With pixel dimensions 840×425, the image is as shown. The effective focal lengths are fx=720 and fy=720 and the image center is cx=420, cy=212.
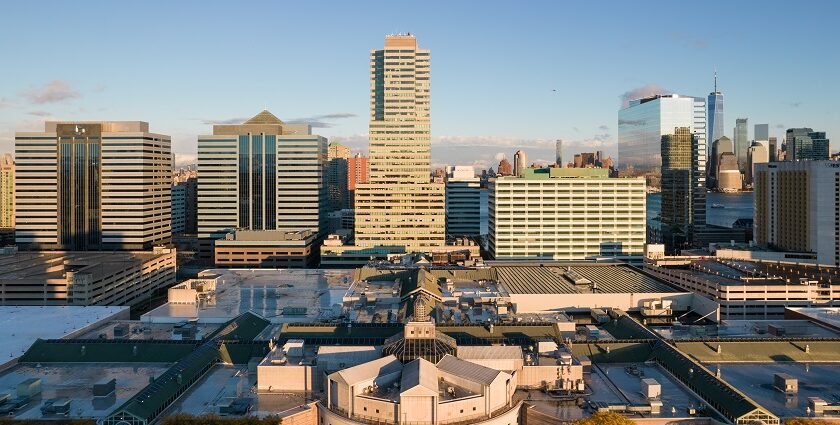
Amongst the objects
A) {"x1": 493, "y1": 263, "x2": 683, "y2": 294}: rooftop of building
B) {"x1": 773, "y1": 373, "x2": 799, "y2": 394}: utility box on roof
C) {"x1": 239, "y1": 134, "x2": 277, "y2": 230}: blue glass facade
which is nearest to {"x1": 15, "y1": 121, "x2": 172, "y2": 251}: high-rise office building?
{"x1": 239, "y1": 134, "x2": 277, "y2": 230}: blue glass facade

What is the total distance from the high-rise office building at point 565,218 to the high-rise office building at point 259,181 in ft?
153

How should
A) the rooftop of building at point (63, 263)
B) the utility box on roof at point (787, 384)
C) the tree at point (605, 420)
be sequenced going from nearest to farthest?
the tree at point (605, 420), the utility box on roof at point (787, 384), the rooftop of building at point (63, 263)

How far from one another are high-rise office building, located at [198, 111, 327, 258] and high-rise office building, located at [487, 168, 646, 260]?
153 ft

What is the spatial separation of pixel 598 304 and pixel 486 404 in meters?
57.0

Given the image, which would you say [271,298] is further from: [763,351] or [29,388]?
[763,351]

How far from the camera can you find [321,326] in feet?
224

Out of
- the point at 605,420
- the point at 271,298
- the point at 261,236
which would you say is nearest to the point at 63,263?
the point at 261,236

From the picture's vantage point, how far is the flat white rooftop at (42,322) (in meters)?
72.8

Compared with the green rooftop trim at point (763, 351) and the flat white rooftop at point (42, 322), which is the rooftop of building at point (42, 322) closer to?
the flat white rooftop at point (42, 322)

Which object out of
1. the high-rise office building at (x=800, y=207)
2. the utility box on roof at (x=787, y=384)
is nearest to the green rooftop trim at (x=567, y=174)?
the high-rise office building at (x=800, y=207)

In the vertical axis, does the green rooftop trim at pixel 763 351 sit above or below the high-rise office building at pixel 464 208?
below

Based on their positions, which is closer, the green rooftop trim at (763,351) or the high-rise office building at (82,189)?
the green rooftop trim at (763,351)

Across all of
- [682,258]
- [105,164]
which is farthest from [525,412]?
[105,164]

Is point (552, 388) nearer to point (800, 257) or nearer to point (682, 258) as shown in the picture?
point (682, 258)
